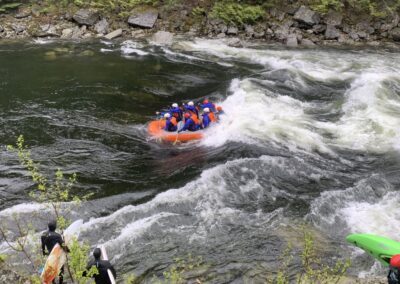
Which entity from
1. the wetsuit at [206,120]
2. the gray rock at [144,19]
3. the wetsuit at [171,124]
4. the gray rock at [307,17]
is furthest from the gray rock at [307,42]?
the wetsuit at [171,124]

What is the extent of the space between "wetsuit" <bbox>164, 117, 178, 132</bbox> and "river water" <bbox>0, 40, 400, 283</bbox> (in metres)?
0.56

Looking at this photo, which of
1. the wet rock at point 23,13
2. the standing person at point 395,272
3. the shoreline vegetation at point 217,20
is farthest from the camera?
the wet rock at point 23,13

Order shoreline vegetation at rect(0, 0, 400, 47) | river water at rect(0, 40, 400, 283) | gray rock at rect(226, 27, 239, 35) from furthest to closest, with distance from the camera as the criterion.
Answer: gray rock at rect(226, 27, 239, 35), shoreline vegetation at rect(0, 0, 400, 47), river water at rect(0, 40, 400, 283)

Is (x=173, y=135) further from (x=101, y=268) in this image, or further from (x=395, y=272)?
(x=395, y=272)

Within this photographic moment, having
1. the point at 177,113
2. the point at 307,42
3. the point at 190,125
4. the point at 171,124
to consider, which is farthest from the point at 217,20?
the point at 171,124

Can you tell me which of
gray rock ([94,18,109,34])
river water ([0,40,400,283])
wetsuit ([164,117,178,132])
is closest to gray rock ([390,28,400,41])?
river water ([0,40,400,283])

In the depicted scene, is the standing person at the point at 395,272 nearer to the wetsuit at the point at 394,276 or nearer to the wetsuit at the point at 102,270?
the wetsuit at the point at 394,276

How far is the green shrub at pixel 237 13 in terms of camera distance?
837 inches

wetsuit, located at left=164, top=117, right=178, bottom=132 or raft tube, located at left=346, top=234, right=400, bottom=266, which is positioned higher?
raft tube, located at left=346, top=234, right=400, bottom=266

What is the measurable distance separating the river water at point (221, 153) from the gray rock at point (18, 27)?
433 cm

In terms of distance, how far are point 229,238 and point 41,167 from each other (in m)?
5.03

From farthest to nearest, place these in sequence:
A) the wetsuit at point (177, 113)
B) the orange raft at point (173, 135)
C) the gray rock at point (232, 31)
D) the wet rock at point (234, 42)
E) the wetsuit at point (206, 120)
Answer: the gray rock at point (232, 31), the wet rock at point (234, 42), the wetsuit at point (177, 113), the wetsuit at point (206, 120), the orange raft at point (173, 135)

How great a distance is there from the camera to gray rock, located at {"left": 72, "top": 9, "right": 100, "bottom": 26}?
2241 centimetres

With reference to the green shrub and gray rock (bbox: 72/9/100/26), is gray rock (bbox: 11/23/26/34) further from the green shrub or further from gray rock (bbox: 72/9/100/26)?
the green shrub
